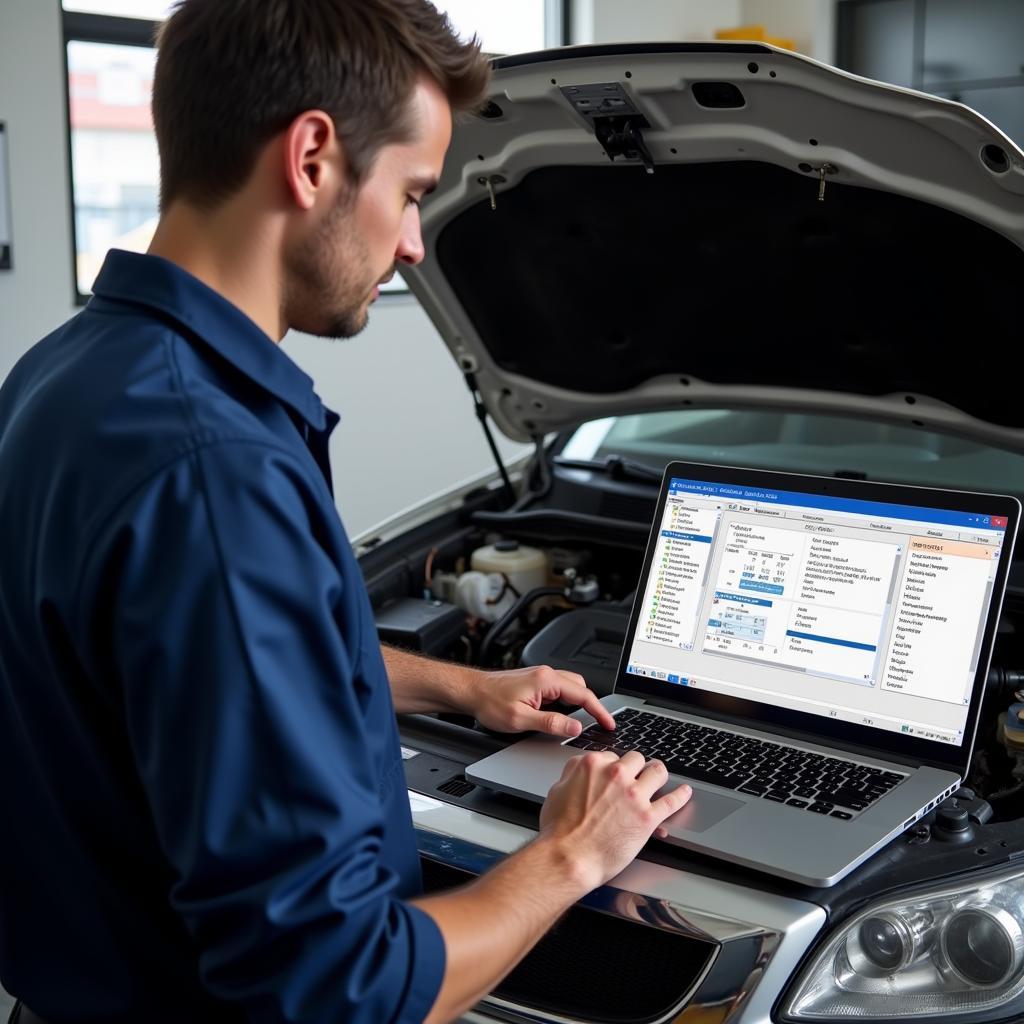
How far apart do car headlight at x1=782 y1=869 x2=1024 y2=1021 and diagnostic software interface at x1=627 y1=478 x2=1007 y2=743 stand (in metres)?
0.23

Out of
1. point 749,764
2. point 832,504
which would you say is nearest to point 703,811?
point 749,764

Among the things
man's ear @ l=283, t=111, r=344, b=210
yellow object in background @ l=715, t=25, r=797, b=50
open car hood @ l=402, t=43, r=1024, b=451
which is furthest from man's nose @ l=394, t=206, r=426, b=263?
yellow object in background @ l=715, t=25, r=797, b=50

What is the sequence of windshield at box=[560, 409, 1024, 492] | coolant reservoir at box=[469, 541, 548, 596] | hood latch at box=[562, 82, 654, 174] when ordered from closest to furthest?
1. hood latch at box=[562, 82, 654, 174]
2. windshield at box=[560, 409, 1024, 492]
3. coolant reservoir at box=[469, 541, 548, 596]

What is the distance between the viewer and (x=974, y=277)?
166cm

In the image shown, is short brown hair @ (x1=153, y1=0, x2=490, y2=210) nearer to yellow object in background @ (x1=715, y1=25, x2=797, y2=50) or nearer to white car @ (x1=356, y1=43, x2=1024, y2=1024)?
white car @ (x1=356, y1=43, x2=1024, y2=1024)

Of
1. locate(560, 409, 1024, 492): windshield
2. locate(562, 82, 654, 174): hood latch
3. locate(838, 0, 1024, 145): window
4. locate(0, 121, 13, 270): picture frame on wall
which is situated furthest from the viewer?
locate(838, 0, 1024, 145): window

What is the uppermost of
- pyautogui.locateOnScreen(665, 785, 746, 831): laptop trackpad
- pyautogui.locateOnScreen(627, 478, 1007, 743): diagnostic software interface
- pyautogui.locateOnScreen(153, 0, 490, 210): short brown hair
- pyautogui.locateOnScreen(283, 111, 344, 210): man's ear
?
pyautogui.locateOnScreen(153, 0, 490, 210): short brown hair

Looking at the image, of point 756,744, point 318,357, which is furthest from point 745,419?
point 318,357

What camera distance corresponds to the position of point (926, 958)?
1.20 metres

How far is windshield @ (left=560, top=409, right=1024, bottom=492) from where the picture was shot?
2.07 meters

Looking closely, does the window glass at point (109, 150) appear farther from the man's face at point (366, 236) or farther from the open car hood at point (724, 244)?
the man's face at point (366, 236)

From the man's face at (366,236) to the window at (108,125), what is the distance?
139 inches

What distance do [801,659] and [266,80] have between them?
3.09ft

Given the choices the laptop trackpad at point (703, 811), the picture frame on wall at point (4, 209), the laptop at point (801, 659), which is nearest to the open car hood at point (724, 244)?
the laptop at point (801, 659)
